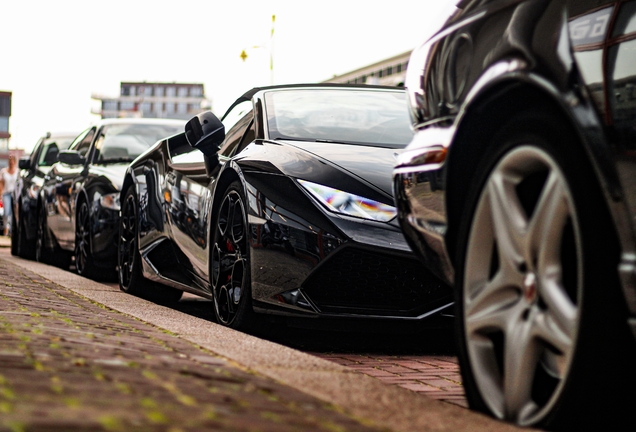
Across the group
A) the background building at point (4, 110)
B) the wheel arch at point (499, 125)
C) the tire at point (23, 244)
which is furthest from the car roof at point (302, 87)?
the background building at point (4, 110)

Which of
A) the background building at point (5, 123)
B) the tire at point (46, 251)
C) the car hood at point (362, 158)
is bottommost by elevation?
the tire at point (46, 251)

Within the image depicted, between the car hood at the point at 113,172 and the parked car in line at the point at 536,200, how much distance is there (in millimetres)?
6057

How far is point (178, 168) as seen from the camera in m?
6.79

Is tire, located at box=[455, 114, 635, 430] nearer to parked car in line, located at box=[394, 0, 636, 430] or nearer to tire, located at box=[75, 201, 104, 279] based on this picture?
parked car in line, located at box=[394, 0, 636, 430]

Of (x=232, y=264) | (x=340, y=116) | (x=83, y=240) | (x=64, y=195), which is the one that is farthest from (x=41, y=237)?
(x=232, y=264)

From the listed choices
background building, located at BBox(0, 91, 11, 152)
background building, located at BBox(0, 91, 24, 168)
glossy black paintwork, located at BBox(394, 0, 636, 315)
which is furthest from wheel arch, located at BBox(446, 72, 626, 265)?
background building, located at BBox(0, 91, 11, 152)

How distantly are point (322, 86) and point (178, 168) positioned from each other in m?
1.09

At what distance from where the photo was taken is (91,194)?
9445mm

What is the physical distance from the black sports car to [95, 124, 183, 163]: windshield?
3261 mm

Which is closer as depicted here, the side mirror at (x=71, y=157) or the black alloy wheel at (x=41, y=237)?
the side mirror at (x=71, y=157)

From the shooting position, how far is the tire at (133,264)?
7590mm

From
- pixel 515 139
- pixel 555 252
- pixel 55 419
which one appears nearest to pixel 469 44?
pixel 515 139

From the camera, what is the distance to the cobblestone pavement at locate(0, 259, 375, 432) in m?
2.33

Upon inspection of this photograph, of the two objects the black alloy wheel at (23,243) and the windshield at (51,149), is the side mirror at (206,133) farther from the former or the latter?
the black alloy wheel at (23,243)
